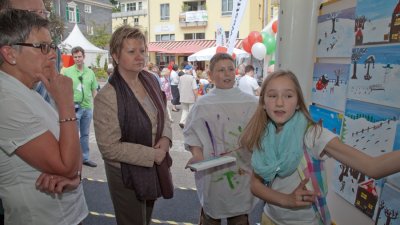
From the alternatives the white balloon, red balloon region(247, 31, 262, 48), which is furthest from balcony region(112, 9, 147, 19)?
the white balloon

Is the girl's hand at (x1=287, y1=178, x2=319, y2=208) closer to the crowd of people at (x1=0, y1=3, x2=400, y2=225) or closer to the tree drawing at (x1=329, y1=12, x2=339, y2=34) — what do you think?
the crowd of people at (x1=0, y1=3, x2=400, y2=225)

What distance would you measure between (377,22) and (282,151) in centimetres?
100

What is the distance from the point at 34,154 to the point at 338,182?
1960 mm

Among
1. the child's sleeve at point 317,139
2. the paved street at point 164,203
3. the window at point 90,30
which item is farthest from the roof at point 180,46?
the child's sleeve at point 317,139

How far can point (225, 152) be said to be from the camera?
243 centimetres

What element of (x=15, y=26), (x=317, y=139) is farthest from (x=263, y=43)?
(x=15, y=26)

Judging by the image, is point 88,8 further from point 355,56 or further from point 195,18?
point 355,56

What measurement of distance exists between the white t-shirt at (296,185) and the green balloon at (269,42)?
8.89 metres

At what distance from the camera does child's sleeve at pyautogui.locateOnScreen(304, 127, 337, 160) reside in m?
1.47

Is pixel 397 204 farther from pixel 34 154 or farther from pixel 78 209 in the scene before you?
pixel 34 154

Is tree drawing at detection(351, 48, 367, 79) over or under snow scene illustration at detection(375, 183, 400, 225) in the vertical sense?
over

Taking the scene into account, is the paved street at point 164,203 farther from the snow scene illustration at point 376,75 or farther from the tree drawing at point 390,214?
the snow scene illustration at point 376,75

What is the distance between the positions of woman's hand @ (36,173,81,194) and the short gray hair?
55 cm

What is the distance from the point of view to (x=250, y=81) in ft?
24.6
